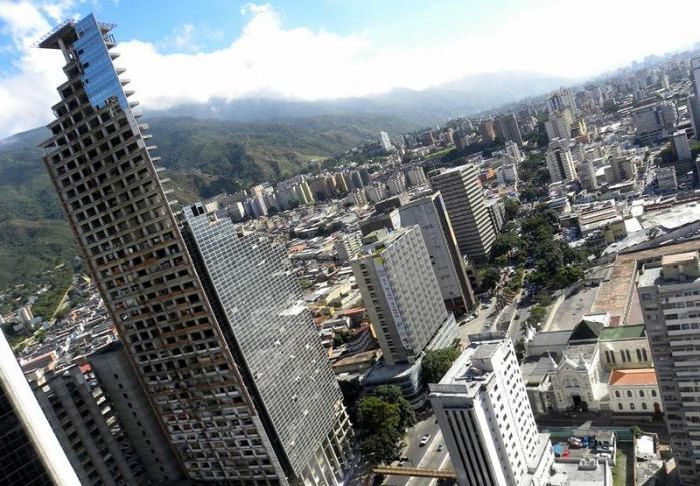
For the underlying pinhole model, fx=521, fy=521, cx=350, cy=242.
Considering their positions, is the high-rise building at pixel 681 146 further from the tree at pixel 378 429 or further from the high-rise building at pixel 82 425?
the high-rise building at pixel 82 425

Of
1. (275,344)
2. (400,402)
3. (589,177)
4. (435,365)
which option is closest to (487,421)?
(400,402)

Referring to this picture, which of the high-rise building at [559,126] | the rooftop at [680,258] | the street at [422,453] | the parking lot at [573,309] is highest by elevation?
the rooftop at [680,258]

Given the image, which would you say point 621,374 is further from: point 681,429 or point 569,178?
point 569,178

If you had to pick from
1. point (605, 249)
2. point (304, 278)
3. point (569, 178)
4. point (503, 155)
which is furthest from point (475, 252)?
point (503, 155)

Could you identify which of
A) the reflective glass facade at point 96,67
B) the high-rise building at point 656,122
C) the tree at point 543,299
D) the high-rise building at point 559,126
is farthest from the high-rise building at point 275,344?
the high-rise building at point 559,126

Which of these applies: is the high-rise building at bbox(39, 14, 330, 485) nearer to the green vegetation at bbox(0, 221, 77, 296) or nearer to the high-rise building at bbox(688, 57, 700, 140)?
the high-rise building at bbox(688, 57, 700, 140)

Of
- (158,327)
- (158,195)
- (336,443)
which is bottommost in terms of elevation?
(336,443)

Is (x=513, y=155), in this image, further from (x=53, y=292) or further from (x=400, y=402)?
(x=53, y=292)
